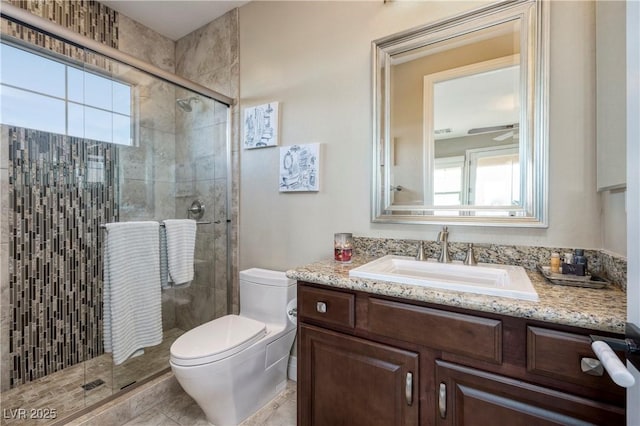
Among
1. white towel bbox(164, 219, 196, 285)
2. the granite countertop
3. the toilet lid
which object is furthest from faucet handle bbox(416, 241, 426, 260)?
white towel bbox(164, 219, 196, 285)

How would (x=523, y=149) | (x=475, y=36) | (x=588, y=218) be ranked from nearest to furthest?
(x=588, y=218) → (x=523, y=149) → (x=475, y=36)

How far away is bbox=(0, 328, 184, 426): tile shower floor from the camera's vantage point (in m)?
1.52

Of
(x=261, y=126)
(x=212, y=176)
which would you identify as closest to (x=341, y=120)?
(x=261, y=126)

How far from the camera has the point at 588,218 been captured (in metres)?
1.17

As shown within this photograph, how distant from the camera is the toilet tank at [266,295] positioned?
177 cm

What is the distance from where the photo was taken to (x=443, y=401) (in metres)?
0.94

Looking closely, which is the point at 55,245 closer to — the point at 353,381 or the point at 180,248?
the point at 180,248

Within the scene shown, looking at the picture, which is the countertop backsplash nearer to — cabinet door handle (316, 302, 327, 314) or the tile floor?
cabinet door handle (316, 302, 327, 314)

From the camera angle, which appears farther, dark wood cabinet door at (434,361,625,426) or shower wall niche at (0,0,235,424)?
shower wall niche at (0,0,235,424)

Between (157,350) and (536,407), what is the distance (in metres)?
2.04

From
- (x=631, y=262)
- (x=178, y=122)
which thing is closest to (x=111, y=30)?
(x=178, y=122)

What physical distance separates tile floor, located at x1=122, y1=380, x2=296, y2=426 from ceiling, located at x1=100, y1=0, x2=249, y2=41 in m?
2.80

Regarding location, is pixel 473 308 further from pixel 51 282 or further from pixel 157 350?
pixel 51 282

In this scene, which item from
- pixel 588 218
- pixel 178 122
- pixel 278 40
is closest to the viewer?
pixel 588 218
